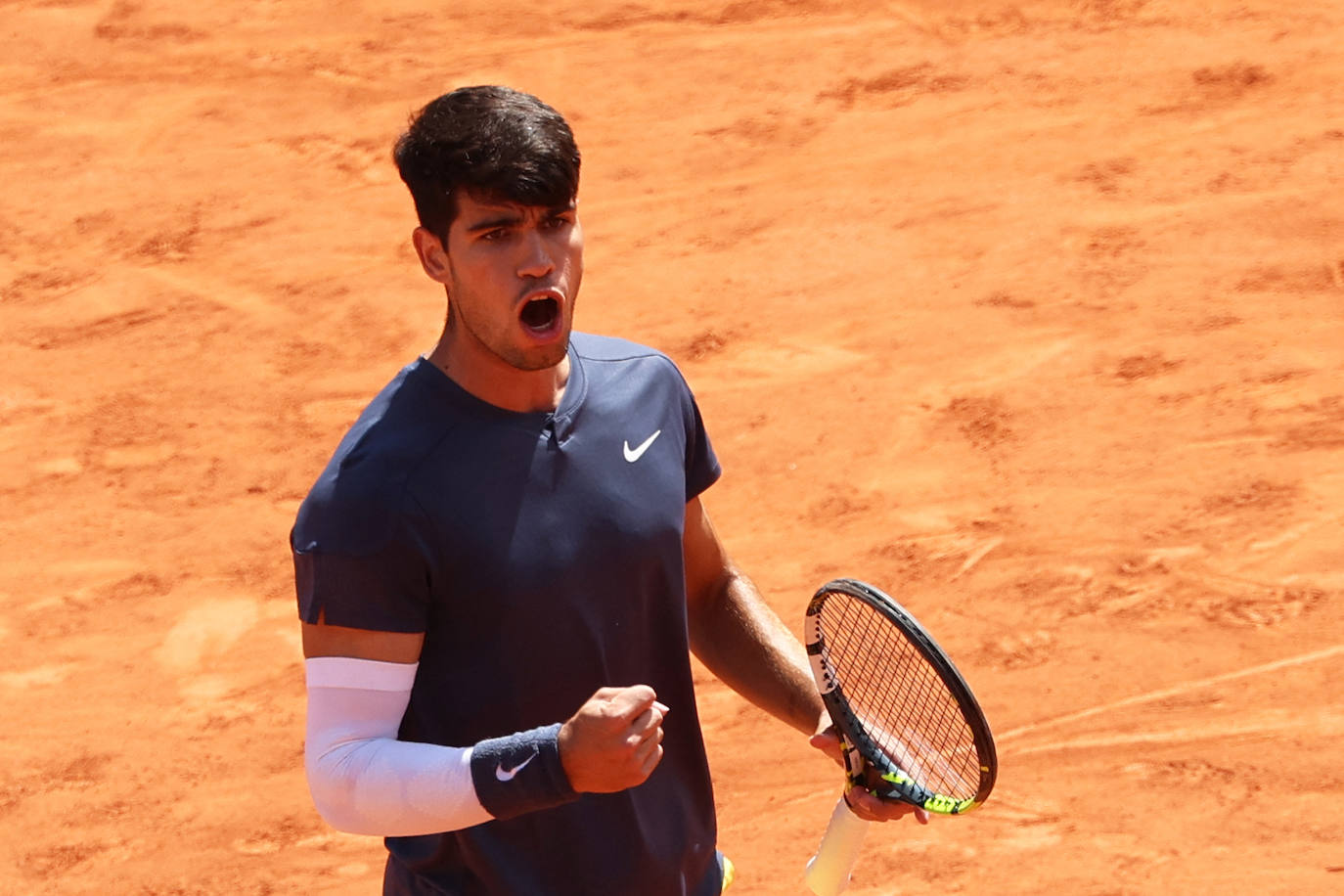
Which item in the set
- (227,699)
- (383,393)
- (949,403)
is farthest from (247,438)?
(383,393)

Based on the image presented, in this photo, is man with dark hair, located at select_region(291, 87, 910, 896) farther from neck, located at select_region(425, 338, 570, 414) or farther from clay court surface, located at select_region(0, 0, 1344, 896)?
clay court surface, located at select_region(0, 0, 1344, 896)

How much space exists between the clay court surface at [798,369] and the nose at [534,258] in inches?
124

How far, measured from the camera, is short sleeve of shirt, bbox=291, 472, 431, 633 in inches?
104

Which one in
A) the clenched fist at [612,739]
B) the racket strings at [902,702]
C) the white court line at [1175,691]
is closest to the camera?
the clenched fist at [612,739]

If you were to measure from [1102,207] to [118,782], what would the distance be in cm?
545

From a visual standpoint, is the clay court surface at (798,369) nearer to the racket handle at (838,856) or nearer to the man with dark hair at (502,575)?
the racket handle at (838,856)

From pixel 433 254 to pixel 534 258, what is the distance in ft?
0.67

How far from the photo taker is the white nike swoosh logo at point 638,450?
293 centimetres

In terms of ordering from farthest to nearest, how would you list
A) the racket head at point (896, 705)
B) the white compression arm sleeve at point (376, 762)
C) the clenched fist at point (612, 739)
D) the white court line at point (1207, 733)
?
the white court line at point (1207, 733)
the racket head at point (896, 705)
the white compression arm sleeve at point (376, 762)
the clenched fist at point (612, 739)

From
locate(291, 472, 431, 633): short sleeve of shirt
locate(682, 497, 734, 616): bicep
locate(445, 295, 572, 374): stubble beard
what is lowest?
locate(682, 497, 734, 616): bicep

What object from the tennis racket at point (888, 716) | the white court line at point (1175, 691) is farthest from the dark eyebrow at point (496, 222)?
the white court line at point (1175, 691)

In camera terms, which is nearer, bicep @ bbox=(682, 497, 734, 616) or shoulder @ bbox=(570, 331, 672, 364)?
shoulder @ bbox=(570, 331, 672, 364)

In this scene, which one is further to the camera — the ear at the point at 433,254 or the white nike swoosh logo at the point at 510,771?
the ear at the point at 433,254

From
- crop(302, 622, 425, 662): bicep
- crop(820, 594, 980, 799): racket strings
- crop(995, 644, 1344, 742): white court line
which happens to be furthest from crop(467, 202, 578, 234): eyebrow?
crop(995, 644, 1344, 742): white court line
